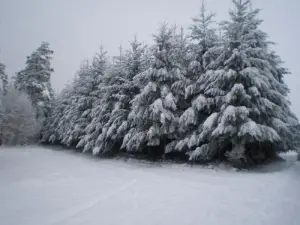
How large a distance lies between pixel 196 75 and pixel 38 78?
2975 cm

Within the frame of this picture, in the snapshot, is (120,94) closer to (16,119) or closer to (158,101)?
(158,101)

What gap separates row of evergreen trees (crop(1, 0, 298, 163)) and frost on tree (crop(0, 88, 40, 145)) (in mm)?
15506

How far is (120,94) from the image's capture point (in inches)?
699

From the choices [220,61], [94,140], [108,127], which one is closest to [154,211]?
[220,61]

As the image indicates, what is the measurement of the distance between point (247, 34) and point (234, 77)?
2625 millimetres

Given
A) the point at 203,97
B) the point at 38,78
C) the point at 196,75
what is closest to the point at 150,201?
the point at 203,97

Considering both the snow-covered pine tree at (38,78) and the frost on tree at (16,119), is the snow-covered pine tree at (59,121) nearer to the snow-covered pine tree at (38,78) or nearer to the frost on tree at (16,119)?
the snow-covered pine tree at (38,78)

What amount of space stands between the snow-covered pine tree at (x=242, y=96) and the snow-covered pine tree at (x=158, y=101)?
236 cm

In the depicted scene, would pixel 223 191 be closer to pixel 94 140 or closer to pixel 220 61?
pixel 220 61

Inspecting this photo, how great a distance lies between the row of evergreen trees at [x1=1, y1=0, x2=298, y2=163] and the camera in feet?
36.4

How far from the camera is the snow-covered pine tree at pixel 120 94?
1695 cm

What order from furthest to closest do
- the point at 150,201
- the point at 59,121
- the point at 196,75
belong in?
the point at 59,121
the point at 196,75
the point at 150,201

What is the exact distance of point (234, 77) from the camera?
11.5 meters

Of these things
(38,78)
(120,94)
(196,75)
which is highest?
(38,78)
